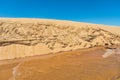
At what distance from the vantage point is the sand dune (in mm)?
15000

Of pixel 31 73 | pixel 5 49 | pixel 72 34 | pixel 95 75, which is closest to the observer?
pixel 95 75

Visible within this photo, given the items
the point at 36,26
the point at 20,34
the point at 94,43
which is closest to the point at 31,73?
the point at 20,34

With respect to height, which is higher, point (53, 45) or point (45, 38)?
point (45, 38)

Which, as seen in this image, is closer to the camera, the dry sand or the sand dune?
the dry sand

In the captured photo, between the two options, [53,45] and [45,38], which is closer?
[53,45]

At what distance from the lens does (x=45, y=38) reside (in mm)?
16609

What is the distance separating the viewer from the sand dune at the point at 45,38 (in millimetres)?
15000

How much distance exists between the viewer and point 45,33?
17.0 metres

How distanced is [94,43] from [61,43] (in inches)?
121

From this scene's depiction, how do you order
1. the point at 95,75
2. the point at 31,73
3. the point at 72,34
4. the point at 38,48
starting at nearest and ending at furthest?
1. the point at 95,75
2. the point at 31,73
3. the point at 38,48
4. the point at 72,34

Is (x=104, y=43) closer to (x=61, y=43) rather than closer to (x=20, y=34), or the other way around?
(x=61, y=43)

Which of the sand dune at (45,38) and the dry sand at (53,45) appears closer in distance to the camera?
the dry sand at (53,45)

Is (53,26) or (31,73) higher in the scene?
(53,26)

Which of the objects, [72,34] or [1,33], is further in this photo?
[72,34]
